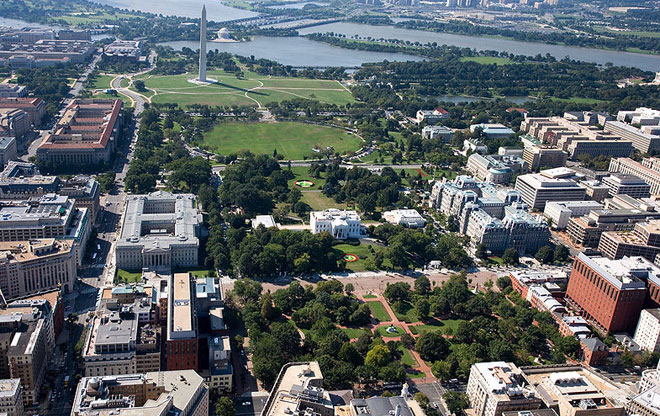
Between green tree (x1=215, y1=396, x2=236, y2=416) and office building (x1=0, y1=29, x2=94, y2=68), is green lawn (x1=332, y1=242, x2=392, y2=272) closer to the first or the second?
green tree (x1=215, y1=396, x2=236, y2=416)

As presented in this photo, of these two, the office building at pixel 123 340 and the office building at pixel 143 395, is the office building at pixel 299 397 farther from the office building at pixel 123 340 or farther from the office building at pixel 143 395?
the office building at pixel 123 340

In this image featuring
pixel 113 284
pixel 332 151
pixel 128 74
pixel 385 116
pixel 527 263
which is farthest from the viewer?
pixel 128 74

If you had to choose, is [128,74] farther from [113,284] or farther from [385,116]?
[113,284]

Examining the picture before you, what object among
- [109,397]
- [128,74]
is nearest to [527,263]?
[109,397]

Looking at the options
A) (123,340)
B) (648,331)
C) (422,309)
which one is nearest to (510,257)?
(422,309)

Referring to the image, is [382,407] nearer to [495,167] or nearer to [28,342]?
[28,342]

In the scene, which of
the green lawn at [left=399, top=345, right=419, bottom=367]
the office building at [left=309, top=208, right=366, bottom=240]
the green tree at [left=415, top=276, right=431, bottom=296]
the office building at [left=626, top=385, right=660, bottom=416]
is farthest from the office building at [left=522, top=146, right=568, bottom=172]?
the office building at [left=626, top=385, right=660, bottom=416]

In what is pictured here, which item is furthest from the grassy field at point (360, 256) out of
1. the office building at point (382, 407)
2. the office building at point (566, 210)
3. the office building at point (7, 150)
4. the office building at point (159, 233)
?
the office building at point (7, 150)
